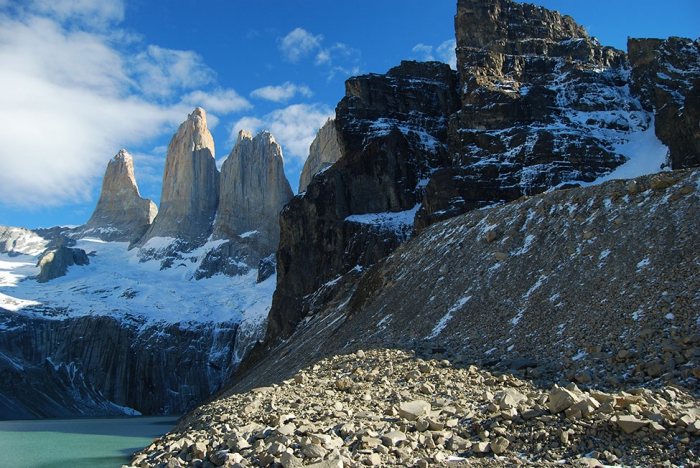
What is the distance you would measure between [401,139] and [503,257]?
58.7 meters

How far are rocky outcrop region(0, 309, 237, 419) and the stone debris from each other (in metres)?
115

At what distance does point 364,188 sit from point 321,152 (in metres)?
72.3

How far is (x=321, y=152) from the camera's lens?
16412 centimetres

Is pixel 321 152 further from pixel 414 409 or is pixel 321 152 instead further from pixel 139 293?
pixel 414 409

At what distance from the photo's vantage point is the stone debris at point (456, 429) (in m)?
15.1

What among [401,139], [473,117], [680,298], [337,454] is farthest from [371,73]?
[337,454]

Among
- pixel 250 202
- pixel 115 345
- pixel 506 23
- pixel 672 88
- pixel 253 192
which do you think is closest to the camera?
pixel 672 88

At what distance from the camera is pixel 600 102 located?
87.9 m

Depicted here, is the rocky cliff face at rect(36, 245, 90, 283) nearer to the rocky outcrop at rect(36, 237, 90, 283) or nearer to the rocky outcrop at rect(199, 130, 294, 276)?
the rocky outcrop at rect(36, 237, 90, 283)

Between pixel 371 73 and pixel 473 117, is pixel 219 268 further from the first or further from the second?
pixel 473 117

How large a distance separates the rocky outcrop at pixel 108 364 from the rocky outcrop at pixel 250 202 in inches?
1745

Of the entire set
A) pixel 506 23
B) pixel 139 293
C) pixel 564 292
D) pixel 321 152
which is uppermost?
pixel 506 23

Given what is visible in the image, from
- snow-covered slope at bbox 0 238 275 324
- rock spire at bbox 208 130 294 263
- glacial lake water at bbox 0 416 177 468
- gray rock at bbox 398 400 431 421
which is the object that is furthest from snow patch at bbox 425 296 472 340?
rock spire at bbox 208 130 294 263

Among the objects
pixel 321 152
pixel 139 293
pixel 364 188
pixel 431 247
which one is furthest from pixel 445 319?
pixel 139 293
